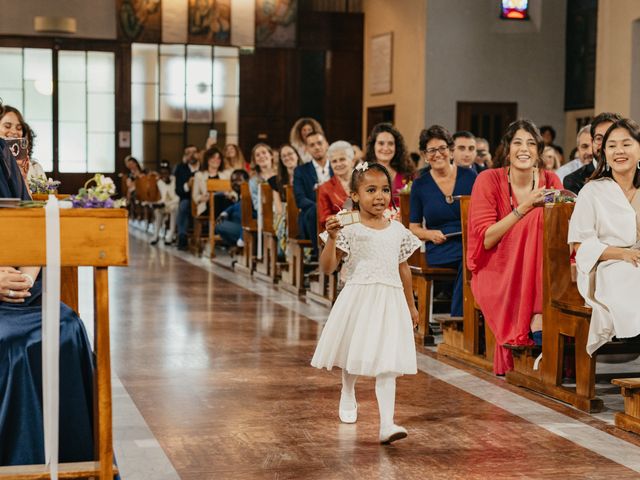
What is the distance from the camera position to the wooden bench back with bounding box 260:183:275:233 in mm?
10578

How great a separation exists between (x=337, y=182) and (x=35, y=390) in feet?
17.6

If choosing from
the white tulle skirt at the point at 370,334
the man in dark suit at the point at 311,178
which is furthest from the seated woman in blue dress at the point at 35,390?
the man in dark suit at the point at 311,178

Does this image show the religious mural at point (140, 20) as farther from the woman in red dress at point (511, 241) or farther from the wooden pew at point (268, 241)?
the woman in red dress at point (511, 241)

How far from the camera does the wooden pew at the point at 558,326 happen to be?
513cm

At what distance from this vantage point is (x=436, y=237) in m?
7.00

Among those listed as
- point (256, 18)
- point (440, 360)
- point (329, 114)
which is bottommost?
point (440, 360)

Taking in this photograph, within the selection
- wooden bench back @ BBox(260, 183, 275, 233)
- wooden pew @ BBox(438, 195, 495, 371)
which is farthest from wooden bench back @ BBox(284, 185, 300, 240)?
wooden pew @ BBox(438, 195, 495, 371)

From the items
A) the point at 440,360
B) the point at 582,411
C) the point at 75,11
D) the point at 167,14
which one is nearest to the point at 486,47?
the point at 167,14

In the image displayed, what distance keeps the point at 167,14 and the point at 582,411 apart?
17.6 m

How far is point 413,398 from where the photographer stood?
5.27 meters

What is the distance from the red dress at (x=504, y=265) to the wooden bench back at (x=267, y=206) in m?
4.61

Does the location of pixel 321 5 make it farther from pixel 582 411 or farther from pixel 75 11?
pixel 582 411

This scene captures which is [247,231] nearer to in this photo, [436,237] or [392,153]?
[392,153]

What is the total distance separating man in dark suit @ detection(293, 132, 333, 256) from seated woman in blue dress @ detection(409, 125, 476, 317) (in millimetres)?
2266
